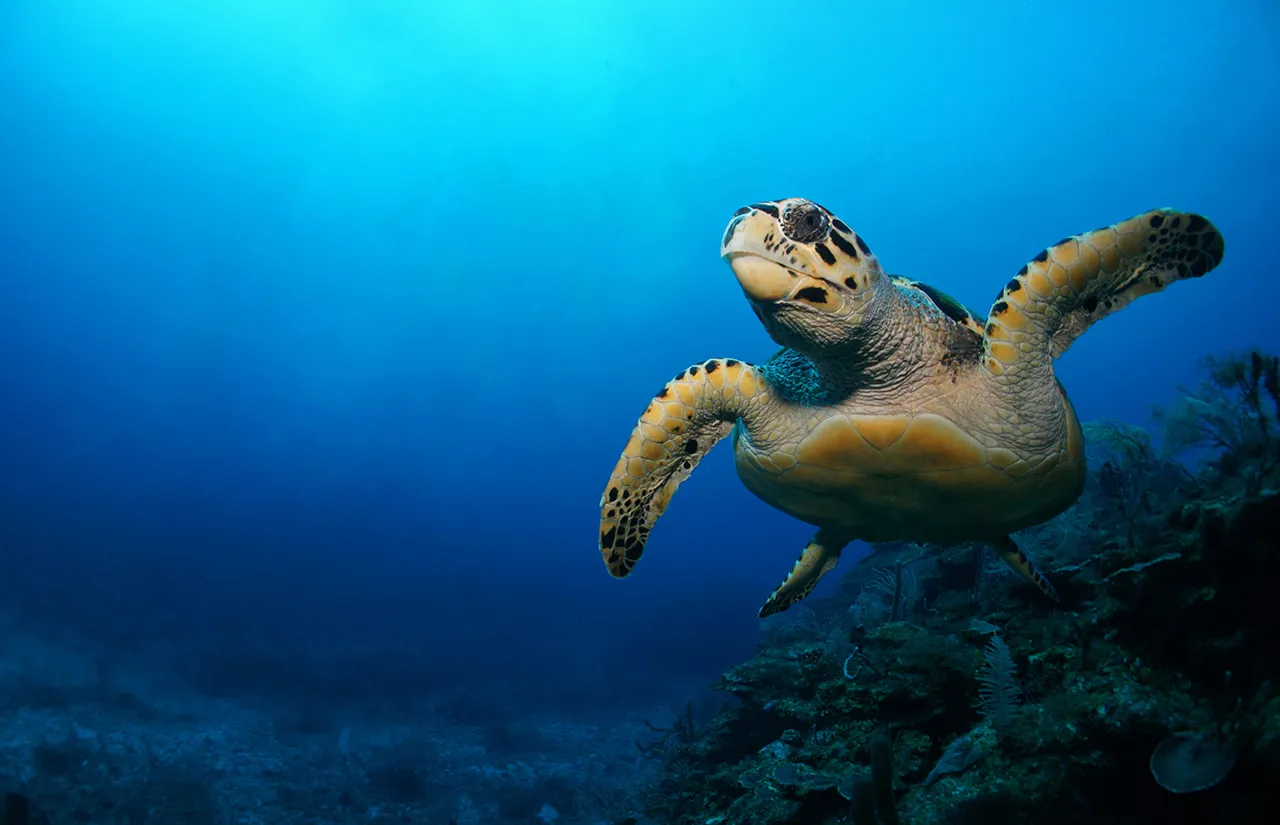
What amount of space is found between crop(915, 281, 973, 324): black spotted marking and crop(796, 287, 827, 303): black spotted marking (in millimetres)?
1430

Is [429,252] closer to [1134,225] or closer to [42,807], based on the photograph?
[42,807]

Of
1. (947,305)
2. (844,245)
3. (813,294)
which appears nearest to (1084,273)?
(947,305)

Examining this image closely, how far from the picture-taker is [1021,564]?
14.6ft

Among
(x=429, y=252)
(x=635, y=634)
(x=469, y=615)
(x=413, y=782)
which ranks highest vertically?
(x=429, y=252)

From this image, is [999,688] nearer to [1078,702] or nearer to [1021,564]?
[1078,702]

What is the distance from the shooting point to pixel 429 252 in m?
66.1

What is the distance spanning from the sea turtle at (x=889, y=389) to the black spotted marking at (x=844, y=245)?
1 centimetres

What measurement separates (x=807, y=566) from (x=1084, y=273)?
2923mm

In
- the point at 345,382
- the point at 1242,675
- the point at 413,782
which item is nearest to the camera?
the point at 1242,675

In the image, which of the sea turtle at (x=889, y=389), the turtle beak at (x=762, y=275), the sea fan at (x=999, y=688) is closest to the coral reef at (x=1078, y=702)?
the sea fan at (x=999, y=688)

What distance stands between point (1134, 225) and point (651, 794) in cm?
714

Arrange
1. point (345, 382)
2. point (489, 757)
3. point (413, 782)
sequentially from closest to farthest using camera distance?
point (413, 782) → point (489, 757) → point (345, 382)

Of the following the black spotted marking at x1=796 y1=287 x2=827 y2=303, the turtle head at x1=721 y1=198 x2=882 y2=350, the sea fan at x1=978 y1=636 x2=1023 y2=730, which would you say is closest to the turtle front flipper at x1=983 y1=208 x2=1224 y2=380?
the turtle head at x1=721 y1=198 x2=882 y2=350

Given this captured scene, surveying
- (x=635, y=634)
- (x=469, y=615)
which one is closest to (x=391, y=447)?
(x=469, y=615)
